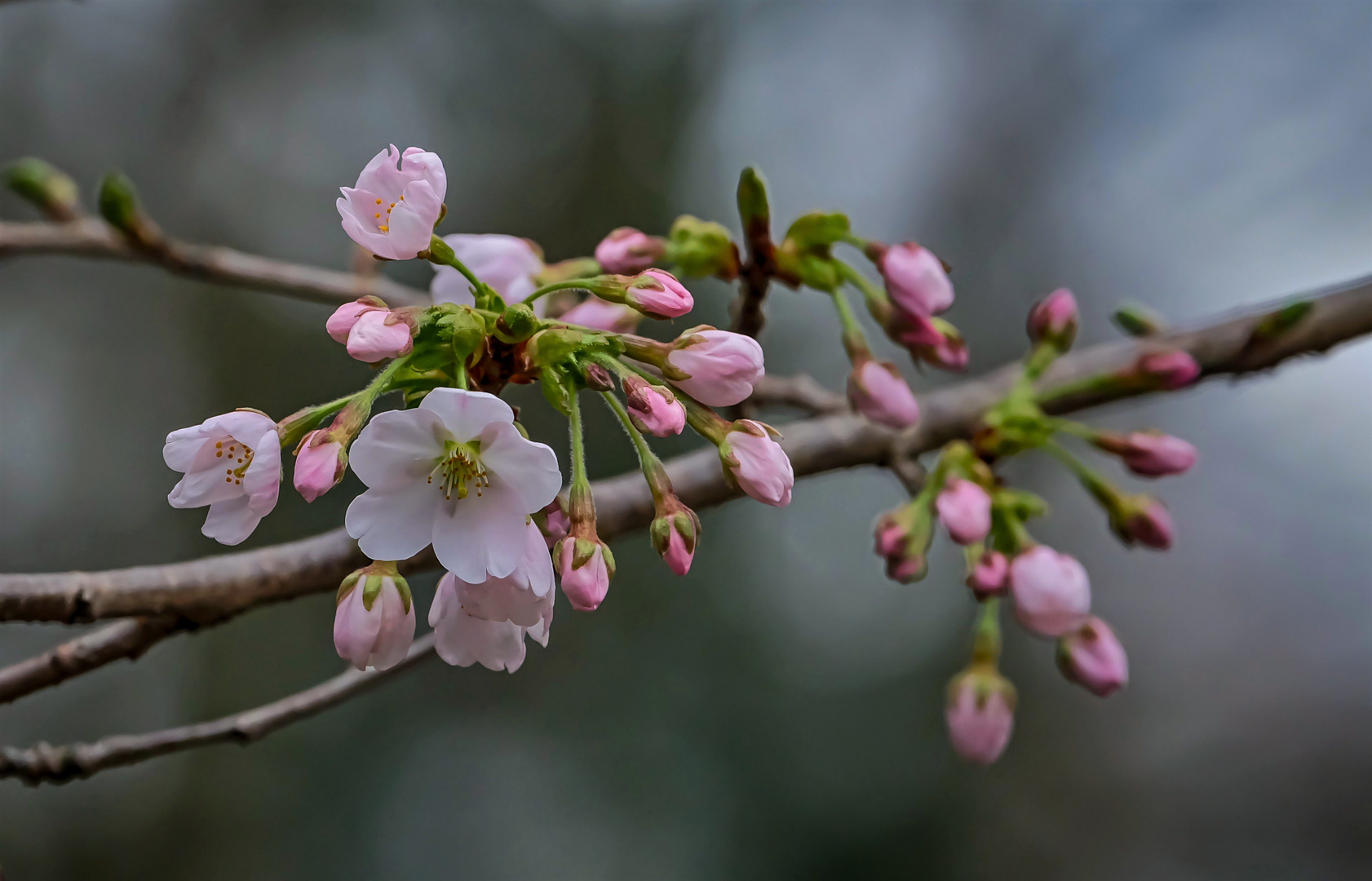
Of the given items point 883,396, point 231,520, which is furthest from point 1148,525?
point 231,520

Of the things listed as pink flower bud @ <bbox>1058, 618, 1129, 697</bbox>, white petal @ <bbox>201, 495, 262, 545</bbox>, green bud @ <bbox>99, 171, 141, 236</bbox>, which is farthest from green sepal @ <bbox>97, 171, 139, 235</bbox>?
pink flower bud @ <bbox>1058, 618, 1129, 697</bbox>

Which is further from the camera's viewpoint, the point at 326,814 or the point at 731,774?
the point at 731,774

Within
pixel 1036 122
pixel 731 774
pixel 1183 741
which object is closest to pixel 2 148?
pixel 731 774

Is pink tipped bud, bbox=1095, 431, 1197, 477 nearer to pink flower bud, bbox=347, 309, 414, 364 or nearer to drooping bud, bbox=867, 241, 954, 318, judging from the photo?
drooping bud, bbox=867, 241, 954, 318

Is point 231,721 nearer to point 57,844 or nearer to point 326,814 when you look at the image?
point 326,814

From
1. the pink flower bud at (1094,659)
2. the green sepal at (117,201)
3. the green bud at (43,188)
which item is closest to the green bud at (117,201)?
the green sepal at (117,201)

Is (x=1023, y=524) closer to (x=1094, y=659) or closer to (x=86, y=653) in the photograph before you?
(x=1094, y=659)
